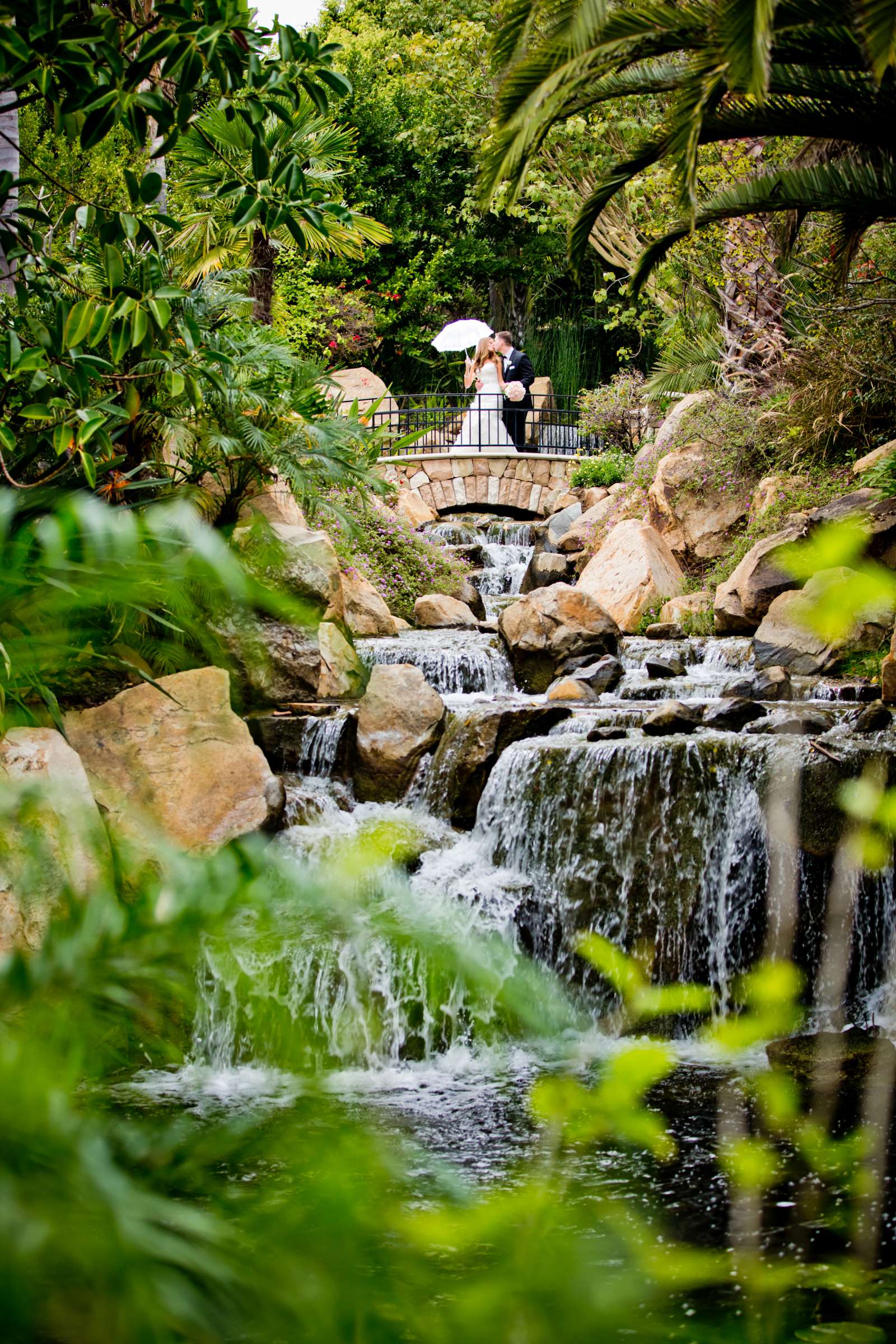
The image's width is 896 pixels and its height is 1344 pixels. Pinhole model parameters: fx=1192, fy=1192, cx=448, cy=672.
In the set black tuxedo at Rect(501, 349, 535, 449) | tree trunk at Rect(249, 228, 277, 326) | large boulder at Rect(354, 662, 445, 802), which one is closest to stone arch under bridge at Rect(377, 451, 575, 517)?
black tuxedo at Rect(501, 349, 535, 449)

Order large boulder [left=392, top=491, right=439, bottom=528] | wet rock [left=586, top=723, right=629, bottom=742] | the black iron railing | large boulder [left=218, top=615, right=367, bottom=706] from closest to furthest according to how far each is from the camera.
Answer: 1. wet rock [left=586, top=723, right=629, bottom=742]
2. large boulder [left=218, top=615, right=367, bottom=706]
3. large boulder [left=392, top=491, right=439, bottom=528]
4. the black iron railing

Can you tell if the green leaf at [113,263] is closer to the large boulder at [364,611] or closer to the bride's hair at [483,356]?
the large boulder at [364,611]

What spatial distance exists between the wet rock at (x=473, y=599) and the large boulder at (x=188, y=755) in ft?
23.1

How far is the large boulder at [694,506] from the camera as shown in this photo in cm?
1485

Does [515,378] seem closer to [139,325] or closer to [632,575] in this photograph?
[632,575]

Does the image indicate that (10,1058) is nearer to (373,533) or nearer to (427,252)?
(373,533)

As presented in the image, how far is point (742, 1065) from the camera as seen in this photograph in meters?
6.23

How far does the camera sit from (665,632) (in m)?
12.6

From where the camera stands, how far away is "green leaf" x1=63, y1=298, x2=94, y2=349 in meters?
2.42

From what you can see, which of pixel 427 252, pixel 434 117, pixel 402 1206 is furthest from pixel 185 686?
pixel 427 252

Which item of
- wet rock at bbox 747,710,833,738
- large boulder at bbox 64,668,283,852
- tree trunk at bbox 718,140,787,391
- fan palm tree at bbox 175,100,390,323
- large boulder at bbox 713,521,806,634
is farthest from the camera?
tree trunk at bbox 718,140,787,391

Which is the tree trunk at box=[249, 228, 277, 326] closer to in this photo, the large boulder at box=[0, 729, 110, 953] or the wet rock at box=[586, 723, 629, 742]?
the wet rock at box=[586, 723, 629, 742]

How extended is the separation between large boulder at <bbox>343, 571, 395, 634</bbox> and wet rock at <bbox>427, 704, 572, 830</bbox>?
3.80 m

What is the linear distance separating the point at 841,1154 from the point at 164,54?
219cm
